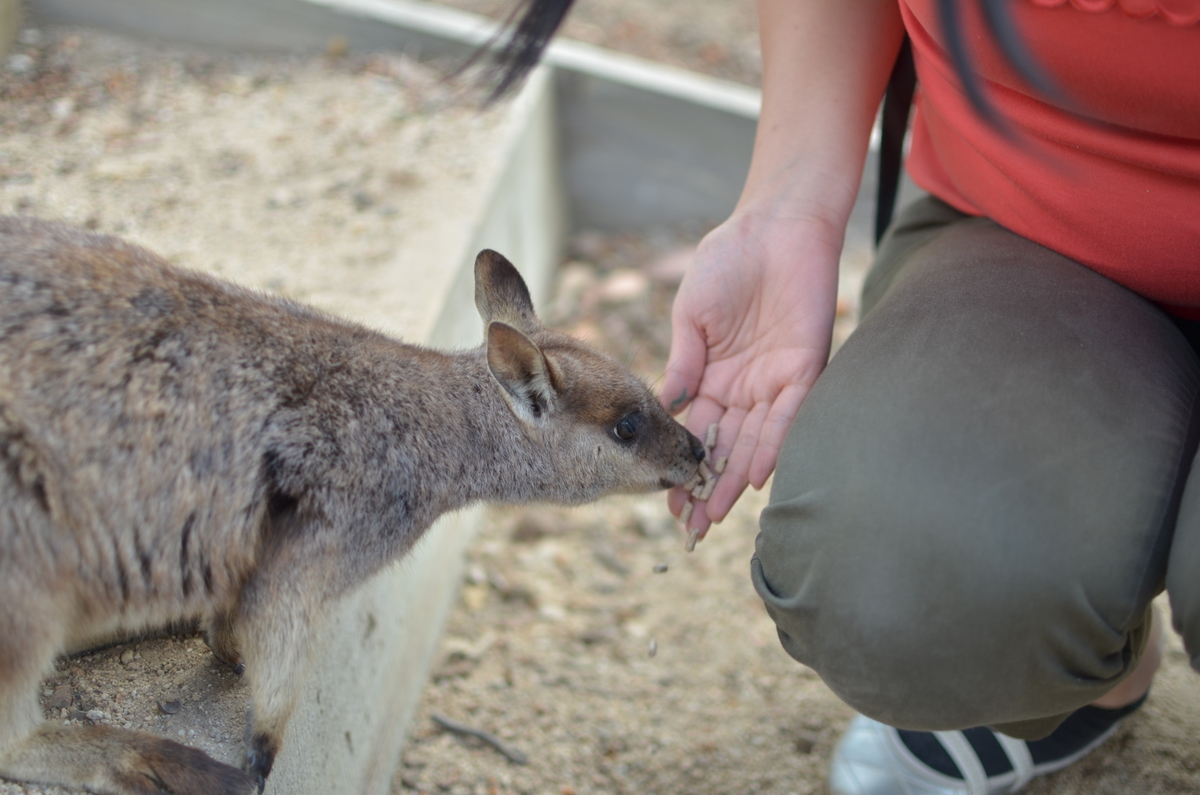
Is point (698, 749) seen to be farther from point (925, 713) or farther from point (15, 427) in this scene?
point (15, 427)

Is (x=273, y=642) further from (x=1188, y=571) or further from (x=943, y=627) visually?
(x=1188, y=571)

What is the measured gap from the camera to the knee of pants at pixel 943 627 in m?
1.83

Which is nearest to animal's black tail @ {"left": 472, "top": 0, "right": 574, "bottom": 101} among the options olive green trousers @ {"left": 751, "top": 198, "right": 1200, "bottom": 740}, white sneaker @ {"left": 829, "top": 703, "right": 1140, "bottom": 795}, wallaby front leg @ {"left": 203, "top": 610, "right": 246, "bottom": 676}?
olive green trousers @ {"left": 751, "top": 198, "right": 1200, "bottom": 740}

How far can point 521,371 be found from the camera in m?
2.43

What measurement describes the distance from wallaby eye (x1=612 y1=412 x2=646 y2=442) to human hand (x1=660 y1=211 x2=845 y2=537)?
0.16 metres

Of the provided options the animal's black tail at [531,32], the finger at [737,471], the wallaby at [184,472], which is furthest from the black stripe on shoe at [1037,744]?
the animal's black tail at [531,32]

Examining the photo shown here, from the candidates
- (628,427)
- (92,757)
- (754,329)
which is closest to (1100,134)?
(754,329)

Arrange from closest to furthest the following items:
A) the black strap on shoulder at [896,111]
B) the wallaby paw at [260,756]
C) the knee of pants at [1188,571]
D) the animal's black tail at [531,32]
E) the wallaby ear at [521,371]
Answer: the knee of pants at [1188,571], the wallaby paw at [260,756], the wallaby ear at [521,371], the animal's black tail at [531,32], the black strap on shoulder at [896,111]

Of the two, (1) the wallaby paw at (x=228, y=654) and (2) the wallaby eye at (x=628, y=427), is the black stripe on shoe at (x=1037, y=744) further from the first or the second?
(1) the wallaby paw at (x=228, y=654)

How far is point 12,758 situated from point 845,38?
248 centimetres

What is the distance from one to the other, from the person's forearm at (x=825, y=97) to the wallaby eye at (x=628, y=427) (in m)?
0.65

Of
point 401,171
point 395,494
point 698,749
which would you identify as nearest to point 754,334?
point 395,494

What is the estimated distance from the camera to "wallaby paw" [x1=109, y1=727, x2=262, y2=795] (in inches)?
75.4

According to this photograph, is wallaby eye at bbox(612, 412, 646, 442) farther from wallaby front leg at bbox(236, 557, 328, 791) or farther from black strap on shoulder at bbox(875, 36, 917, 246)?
black strap on shoulder at bbox(875, 36, 917, 246)
